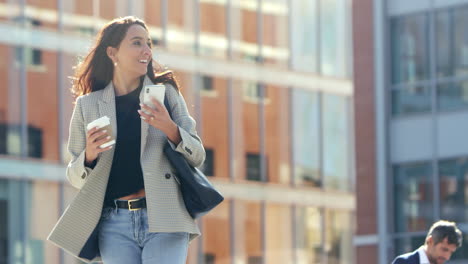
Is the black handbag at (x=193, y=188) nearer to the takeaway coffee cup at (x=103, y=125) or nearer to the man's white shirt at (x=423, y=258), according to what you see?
the takeaway coffee cup at (x=103, y=125)

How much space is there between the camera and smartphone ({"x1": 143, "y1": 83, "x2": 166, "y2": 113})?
5352 millimetres

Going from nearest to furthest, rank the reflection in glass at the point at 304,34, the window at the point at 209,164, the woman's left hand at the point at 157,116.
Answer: the woman's left hand at the point at 157,116 < the window at the point at 209,164 < the reflection in glass at the point at 304,34

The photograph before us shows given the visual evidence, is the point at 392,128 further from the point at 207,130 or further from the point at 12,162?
the point at 12,162

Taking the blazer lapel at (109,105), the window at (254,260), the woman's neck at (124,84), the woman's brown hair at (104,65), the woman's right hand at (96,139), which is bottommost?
→ the window at (254,260)

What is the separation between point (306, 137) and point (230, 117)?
2896 millimetres

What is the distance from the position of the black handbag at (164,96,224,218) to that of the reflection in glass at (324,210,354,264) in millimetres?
30391

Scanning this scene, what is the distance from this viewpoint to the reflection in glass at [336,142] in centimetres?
3581

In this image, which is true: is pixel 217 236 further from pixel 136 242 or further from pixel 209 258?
pixel 136 242

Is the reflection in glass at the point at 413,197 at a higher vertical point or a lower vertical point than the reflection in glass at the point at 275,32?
lower

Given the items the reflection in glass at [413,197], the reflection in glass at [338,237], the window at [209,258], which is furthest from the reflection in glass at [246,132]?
the reflection in glass at [413,197]

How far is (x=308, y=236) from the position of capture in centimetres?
3522

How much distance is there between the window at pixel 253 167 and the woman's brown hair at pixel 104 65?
27661mm

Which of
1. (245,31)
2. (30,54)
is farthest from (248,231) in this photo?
(30,54)

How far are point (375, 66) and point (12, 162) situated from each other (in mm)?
8418
